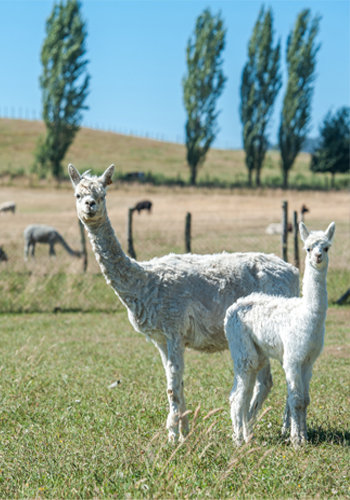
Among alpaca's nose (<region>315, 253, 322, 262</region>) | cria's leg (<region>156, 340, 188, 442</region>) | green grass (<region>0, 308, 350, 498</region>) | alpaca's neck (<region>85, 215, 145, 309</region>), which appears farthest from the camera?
alpaca's neck (<region>85, 215, 145, 309</region>)

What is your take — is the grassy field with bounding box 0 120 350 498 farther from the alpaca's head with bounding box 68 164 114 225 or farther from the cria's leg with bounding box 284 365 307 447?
the alpaca's head with bounding box 68 164 114 225

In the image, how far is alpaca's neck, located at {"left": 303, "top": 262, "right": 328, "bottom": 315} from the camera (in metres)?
4.30

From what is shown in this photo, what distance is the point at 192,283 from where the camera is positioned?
17.5 feet

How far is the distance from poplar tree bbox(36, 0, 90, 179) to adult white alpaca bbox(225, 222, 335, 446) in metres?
41.7

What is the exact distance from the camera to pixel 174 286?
5254 millimetres

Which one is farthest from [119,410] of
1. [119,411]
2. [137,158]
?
[137,158]

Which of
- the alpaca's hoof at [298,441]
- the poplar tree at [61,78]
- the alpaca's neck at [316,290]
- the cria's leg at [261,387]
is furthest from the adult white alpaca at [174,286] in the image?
the poplar tree at [61,78]

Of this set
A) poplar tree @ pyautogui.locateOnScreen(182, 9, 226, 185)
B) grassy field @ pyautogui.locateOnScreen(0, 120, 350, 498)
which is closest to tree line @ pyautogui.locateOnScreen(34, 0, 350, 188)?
poplar tree @ pyautogui.locateOnScreen(182, 9, 226, 185)

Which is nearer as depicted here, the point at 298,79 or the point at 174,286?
the point at 174,286

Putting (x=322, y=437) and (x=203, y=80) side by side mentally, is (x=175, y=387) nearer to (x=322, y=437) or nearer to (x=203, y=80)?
(x=322, y=437)

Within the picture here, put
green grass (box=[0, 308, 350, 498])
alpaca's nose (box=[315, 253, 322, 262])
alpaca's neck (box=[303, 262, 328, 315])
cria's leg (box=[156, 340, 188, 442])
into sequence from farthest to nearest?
cria's leg (box=[156, 340, 188, 442]), alpaca's neck (box=[303, 262, 328, 315]), alpaca's nose (box=[315, 253, 322, 262]), green grass (box=[0, 308, 350, 498])

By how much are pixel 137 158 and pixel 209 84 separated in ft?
79.2

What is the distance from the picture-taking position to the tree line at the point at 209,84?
4456 centimetres

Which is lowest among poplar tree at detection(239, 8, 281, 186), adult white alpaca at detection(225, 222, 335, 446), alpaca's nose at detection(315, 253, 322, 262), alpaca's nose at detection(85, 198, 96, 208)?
adult white alpaca at detection(225, 222, 335, 446)
